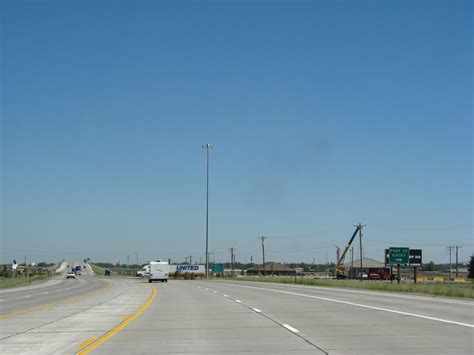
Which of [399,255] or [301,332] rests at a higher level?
[399,255]

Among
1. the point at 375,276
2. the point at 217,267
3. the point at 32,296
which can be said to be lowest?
the point at 375,276

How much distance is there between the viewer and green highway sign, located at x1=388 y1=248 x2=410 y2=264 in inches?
2516

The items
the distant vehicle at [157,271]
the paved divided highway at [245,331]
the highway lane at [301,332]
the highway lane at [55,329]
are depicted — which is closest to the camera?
the highway lane at [301,332]

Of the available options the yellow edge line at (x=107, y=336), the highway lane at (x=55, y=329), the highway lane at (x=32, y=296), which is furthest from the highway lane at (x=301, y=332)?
the highway lane at (x=32, y=296)

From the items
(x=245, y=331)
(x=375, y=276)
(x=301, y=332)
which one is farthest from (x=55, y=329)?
(x=375, y=276)

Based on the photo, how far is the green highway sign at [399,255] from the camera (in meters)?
63.9

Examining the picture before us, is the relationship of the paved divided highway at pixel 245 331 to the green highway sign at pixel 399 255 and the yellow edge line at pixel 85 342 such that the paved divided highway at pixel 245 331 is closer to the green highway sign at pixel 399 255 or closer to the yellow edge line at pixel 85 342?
the yellow edge line at pixel 85 342

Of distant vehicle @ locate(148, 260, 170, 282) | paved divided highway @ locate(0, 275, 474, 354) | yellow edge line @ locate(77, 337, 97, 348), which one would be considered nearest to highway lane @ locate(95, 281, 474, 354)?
paved divided highway @ locate(0, 275, 474, 354)

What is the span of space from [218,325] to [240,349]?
538cm

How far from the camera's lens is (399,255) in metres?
64.1

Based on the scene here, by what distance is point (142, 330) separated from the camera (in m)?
16.7

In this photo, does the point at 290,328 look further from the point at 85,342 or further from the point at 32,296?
the point at 32,296

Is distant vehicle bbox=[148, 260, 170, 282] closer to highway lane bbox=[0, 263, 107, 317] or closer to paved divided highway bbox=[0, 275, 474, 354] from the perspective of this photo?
highway lane bbox=[0, 263, 107, 317]

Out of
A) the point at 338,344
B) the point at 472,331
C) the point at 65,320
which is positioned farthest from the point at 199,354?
the point at 65,320
